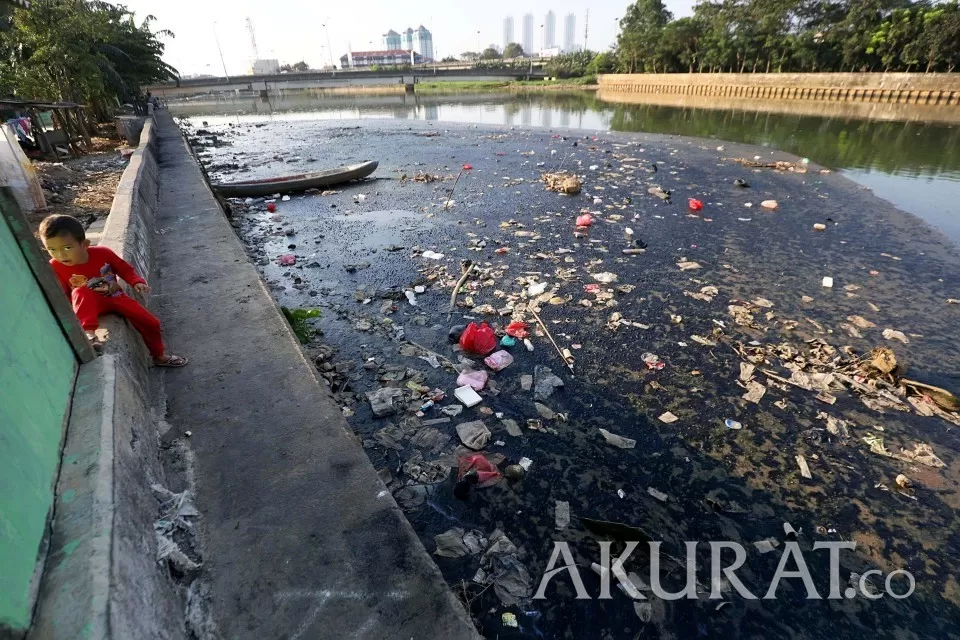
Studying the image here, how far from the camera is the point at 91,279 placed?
2740 mm

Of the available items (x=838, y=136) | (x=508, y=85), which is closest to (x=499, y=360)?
(x=838, y=136)

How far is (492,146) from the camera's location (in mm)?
15711

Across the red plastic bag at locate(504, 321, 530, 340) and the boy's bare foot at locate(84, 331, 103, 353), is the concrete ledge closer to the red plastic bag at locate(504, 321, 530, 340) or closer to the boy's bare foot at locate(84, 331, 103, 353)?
the boy's bare foot at locate(84, 331, 103, 353)

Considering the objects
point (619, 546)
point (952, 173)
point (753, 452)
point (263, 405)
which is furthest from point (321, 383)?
point (952, 173)

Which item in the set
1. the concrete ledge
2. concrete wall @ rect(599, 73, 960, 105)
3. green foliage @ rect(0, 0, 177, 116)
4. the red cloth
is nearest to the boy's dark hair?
the red cloth

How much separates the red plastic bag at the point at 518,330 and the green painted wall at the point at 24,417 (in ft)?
10.8

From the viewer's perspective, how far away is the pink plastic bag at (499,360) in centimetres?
402

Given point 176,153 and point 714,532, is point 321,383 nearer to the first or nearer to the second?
point 714,532

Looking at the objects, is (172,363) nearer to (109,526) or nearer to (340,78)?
(109,526)

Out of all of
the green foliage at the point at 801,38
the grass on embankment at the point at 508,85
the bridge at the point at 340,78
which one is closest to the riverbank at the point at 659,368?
the green foliage at the point at 801,38

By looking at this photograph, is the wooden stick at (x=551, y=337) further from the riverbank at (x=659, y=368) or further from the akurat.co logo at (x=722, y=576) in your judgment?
the akurat.co logo at (x=722, y=576)

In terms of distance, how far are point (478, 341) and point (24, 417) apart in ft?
10.3

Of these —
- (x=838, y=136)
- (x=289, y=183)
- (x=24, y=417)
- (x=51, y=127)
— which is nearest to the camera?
(x=24, y=417)

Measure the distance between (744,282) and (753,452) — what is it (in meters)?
3.05
